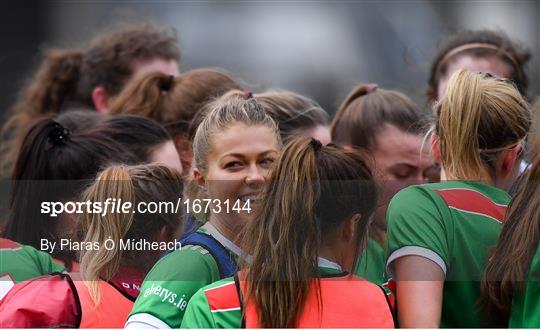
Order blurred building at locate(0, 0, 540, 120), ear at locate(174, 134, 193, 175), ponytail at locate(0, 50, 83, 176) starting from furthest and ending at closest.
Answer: blurred building at locate(0, 0, 540, 120)
ponytail at locate(0, 50, 83, 176)
ear at locate(174, 134, 193, 175)

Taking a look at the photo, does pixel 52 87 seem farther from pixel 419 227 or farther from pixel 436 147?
pixel 419 227

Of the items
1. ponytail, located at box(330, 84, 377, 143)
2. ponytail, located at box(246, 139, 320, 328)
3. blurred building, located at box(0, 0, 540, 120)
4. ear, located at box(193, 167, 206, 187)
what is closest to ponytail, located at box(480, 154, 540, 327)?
ponytail, located at box(246, 139, 320, 328)

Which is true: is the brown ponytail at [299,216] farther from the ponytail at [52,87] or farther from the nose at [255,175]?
the ponytail at [52,87]

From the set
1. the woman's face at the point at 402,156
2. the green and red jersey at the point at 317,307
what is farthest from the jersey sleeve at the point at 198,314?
the woman's face at the point at 402,156

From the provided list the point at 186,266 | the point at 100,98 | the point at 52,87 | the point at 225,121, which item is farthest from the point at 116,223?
the point at 52,87

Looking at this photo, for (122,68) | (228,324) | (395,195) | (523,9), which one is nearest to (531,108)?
(395,195)

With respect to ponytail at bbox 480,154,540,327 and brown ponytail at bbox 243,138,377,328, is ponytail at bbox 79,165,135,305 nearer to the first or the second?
brown ponytail at bbox 243,138,377,328

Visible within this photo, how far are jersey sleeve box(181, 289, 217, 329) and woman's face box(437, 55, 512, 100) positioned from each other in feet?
3.25

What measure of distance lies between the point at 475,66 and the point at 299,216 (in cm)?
96

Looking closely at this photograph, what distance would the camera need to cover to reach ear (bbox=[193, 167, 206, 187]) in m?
1.87

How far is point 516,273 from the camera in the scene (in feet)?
Result: 5.48

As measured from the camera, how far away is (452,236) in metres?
1.73

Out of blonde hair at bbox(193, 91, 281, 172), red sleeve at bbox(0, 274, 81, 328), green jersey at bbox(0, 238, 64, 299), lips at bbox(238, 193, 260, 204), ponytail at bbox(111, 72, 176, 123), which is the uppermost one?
ponytail at bbox(111, 72, 176, 123)

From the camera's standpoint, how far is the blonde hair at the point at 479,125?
1768 mm
